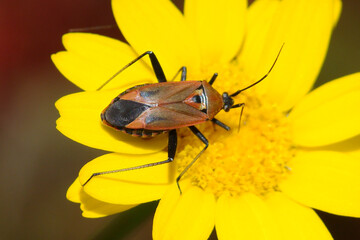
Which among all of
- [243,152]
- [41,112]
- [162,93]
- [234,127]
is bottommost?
[243,152]

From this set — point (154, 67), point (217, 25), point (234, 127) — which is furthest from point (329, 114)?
point (154, 67)

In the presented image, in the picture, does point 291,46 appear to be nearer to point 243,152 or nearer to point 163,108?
point 243,152

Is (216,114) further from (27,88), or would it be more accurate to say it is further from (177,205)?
(27,88)

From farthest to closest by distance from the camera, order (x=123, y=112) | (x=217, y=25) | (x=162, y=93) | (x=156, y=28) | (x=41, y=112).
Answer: (x=41, y=112) < (x=217, y=25) < (x=156, y=28) < (x=162, y=93) < (x=123, y=112)

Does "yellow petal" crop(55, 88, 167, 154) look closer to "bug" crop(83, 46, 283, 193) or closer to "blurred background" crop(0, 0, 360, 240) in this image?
"bug" crop(83, 46, 283, 193)

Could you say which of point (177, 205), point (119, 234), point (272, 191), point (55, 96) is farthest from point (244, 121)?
point (55, 96)

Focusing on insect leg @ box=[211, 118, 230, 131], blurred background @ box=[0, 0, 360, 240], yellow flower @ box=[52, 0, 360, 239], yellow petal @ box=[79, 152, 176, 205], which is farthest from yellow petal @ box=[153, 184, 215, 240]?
blurred background @ box=[0, 0, 360, 240]
